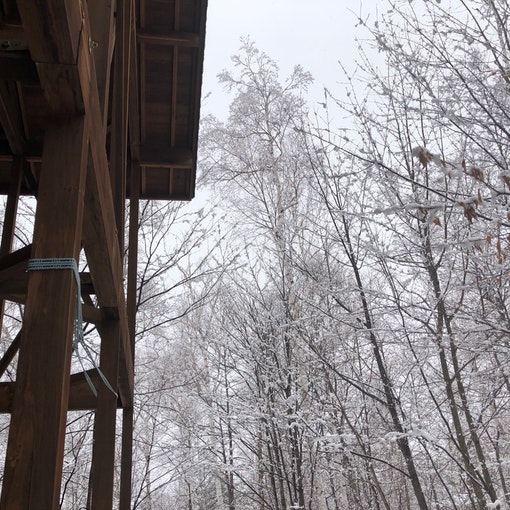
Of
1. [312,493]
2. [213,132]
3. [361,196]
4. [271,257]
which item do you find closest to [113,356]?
[361,196]

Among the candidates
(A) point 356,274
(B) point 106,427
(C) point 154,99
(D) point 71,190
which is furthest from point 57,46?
(A) point 356,274

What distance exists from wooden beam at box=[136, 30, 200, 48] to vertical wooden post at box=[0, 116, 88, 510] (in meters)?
2.43

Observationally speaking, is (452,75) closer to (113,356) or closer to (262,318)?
(113,356)

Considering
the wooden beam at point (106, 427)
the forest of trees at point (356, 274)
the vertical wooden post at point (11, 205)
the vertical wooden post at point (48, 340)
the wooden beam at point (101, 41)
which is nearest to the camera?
the vertical wooden post at point (48, 340)

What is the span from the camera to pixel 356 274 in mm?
4719

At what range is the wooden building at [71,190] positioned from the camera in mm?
1284

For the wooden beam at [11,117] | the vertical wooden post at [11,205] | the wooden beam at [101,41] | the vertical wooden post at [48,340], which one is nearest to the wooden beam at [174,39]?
the wooden beam at [11,117]

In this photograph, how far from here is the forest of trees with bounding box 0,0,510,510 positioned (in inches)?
135

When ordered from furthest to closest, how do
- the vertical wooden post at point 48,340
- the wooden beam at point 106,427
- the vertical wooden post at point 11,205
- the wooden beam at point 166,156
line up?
the wooden beam at point 166,156 → the vertical wooden post at point 11,205 → the wooden beam at point 106,427 → the vertical wooden post at point 48,340

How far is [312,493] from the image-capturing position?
6.57m

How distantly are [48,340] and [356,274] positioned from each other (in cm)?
367

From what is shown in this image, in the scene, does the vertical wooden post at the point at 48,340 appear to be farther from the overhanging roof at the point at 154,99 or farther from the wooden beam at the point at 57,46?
the overhanging roof at the point at 154,99

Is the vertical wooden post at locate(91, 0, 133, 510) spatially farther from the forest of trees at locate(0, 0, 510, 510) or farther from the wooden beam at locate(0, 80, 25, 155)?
the forest of trees at locate(0, 0, 510, 510)

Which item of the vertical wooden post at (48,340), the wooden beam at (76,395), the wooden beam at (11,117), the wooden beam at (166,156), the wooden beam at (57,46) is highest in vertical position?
the wooden beam at (166,156)
